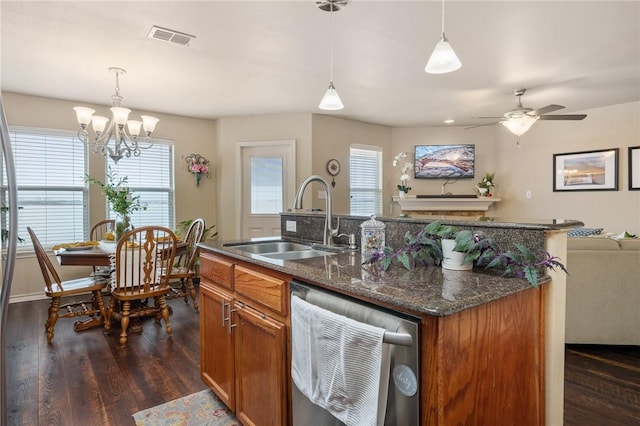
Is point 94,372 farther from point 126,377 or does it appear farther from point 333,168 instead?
point 333,168

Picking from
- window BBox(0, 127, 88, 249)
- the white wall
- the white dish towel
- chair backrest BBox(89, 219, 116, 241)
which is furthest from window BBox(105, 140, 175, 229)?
the white wall

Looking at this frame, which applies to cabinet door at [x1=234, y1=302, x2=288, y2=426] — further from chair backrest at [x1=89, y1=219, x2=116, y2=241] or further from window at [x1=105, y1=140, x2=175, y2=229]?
window at [x1=105, y1=140, x2=175, y2=229]

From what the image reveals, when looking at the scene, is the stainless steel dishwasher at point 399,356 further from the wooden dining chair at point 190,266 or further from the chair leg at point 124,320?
the wooden dining chair at point 190,266

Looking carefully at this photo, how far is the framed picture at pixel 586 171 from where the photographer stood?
495 cm

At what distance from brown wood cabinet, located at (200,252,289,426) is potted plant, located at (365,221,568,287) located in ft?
1.55

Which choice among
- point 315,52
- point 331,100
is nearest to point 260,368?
point 331,100

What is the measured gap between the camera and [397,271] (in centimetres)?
140

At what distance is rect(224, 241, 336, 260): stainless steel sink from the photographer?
2178 mm

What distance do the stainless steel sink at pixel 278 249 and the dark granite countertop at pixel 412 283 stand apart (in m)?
0.54

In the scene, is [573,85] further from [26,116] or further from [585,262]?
[26,116]

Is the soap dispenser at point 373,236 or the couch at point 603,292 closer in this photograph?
the soap dispenser at point 373,236

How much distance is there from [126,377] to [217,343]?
943 mm

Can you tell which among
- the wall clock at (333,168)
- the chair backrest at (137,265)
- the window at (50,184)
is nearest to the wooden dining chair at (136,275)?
the chair backrest at (137,265)

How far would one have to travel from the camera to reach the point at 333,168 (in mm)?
5418
